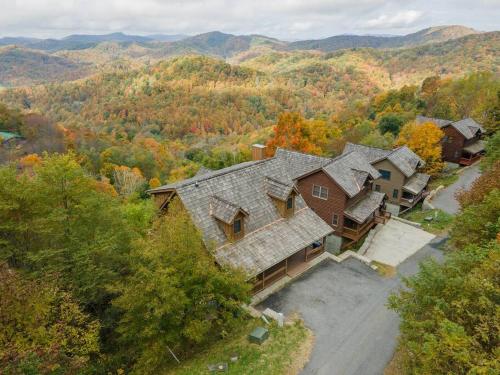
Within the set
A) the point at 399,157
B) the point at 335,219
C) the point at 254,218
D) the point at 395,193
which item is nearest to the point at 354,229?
the point at 335,219

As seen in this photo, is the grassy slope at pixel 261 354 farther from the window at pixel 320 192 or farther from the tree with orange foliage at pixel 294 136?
the tree with orange foliage at pixel 294 136

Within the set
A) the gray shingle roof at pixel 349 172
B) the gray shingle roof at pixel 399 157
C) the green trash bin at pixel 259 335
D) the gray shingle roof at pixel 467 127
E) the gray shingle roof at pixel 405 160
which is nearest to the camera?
the green trash bin at pixel 259 335

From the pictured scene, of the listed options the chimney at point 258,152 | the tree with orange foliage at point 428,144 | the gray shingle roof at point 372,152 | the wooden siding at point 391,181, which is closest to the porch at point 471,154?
the tree with orange foliage at point 428,144

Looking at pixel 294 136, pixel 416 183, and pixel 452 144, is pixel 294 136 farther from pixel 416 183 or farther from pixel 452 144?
pixel 452 144

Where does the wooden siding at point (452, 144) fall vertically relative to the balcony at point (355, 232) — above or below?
above

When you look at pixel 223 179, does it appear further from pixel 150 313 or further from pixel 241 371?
pixel 241 371

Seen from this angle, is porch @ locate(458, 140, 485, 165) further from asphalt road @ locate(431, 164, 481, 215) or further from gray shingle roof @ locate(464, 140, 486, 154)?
asphalt road @ locate(431, 164, 481, 215)
